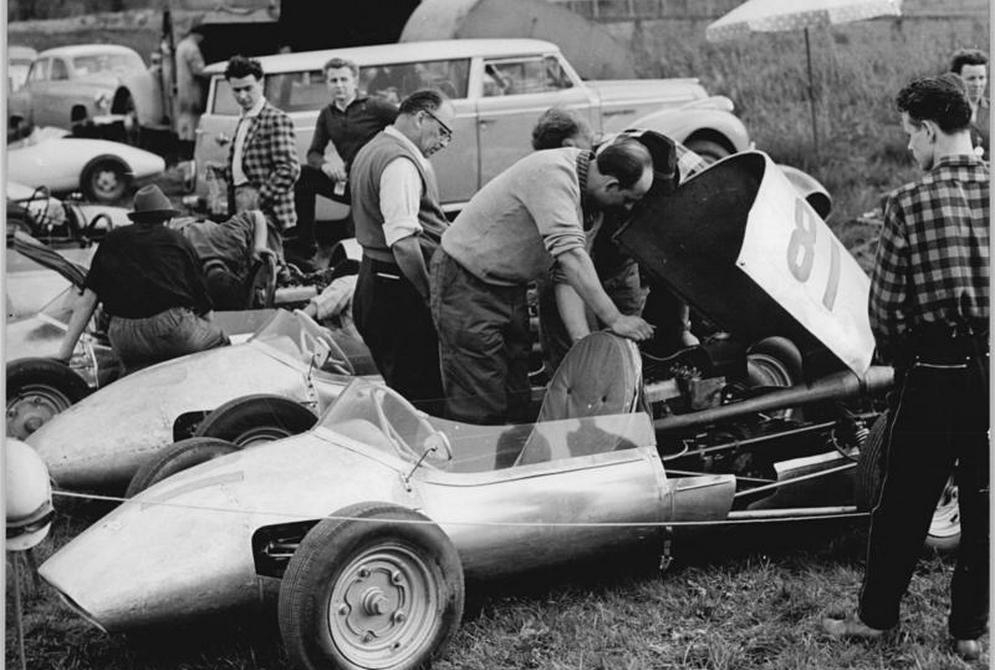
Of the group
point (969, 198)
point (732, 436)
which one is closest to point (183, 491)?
point (732, 436)

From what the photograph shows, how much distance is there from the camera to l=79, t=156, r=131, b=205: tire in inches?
407

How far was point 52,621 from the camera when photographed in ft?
12.7

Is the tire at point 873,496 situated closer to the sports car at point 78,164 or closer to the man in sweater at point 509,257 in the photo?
the man in sweater at point 509,257

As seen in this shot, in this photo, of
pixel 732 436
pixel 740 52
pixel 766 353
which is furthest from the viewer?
pixel 740 52

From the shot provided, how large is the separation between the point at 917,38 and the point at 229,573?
3.73 metres

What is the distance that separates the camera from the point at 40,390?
5.38 meters

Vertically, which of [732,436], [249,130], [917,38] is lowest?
[732,436]

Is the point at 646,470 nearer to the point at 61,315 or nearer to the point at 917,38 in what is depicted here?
the point at 917,38

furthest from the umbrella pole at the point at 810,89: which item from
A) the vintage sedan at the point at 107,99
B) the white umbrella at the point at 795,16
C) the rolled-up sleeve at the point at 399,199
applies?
the vintage sedan at the point at 107,99

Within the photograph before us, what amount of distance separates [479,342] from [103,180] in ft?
22.6

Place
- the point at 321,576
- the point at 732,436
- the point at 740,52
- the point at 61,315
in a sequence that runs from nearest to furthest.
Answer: the point at 321,576 < the point at 732,436 < the point at 61,315 < the point at 740,52

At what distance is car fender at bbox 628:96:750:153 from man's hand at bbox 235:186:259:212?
3297 mm

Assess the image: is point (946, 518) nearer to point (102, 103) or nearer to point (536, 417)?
point (536, 417)

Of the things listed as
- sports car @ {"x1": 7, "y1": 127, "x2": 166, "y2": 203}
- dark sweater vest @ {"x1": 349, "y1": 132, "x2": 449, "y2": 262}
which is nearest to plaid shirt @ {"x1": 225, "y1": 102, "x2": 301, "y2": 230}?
dark sweater vest @ {"x1": 349, "y1": 132, "x2": 449, "y2": 262}
